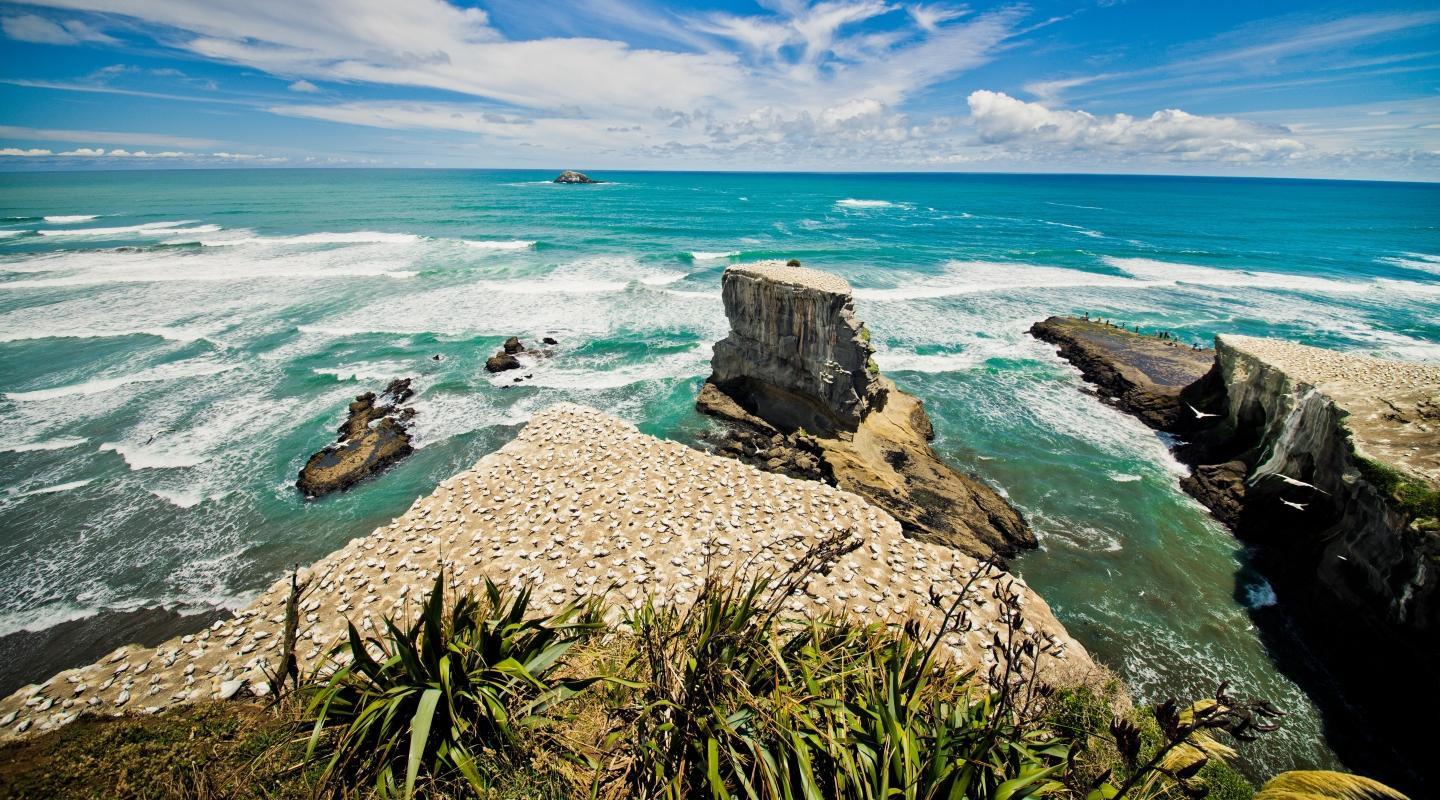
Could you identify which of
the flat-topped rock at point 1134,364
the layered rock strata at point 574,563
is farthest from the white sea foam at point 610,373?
the flat-topped rock at point 1134,364

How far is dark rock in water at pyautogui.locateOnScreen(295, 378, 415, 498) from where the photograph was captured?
15.5 m

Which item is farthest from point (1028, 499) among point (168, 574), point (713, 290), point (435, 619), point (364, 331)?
point (364, 331)

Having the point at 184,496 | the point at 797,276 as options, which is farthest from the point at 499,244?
the point at 797,276

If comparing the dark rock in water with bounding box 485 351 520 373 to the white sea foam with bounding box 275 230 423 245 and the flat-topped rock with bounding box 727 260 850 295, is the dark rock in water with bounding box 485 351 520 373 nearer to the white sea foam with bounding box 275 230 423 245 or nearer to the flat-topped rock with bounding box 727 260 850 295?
the flat-topped rock with bounding box 727 260 850 295

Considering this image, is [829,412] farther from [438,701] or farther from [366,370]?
[366,370]

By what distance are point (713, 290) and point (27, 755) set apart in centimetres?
3159

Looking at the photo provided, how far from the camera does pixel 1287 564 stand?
12922 mm

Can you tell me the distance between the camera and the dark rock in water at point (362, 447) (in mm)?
15484

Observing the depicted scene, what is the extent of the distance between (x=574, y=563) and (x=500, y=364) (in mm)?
14888

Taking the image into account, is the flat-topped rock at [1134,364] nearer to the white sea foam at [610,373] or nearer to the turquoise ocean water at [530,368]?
the turquoise ocean water at [530,368]

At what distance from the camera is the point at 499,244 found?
4859 centimetres

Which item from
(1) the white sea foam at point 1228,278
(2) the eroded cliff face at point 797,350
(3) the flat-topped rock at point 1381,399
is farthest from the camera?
(1) the white sea foam at point 1228,278

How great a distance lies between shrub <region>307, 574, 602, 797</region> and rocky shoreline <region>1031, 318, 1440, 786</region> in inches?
521

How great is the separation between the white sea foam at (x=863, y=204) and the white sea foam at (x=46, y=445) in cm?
8993
